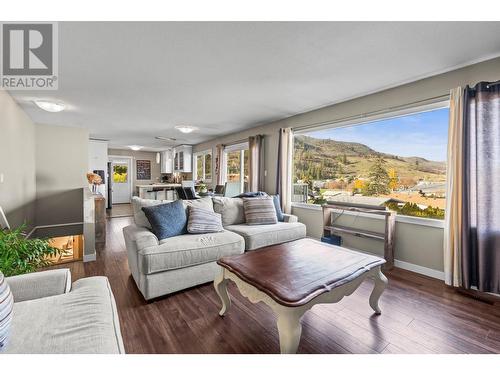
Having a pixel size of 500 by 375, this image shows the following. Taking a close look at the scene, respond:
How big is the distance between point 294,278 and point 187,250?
1.18 metres

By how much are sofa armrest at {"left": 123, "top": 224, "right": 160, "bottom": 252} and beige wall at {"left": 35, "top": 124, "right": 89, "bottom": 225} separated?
3871 millimetres

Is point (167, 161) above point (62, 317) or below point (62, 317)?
above

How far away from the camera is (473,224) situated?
90.0 inches

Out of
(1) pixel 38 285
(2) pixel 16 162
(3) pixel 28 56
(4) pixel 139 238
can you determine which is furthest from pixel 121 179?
(1) pixel 38 285

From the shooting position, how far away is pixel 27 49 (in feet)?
6.63

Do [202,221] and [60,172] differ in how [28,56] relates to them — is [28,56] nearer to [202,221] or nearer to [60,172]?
[202,221]

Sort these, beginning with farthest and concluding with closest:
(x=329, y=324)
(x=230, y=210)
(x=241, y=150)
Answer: (x=241, y=150)
(x=230, y=210)
(x=329, y=324)

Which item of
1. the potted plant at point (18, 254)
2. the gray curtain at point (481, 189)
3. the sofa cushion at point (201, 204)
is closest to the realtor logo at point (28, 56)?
the potted plant at point (18, 254)

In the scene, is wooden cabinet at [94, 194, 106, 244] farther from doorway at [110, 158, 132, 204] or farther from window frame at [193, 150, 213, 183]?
doorway at [110, 158, 132, 204]

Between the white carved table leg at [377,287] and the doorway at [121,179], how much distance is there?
9626 millimetres
